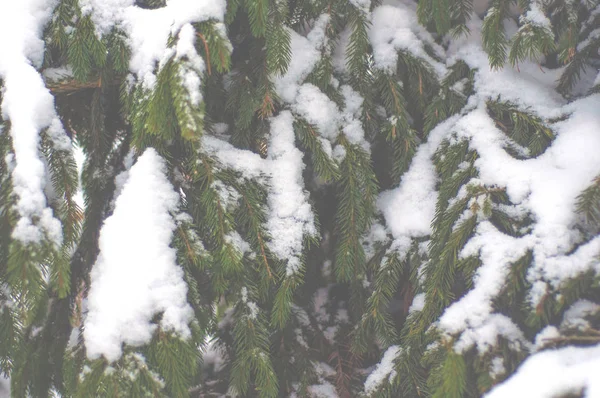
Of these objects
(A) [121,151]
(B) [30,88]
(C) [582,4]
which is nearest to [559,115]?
(C) [582,4]

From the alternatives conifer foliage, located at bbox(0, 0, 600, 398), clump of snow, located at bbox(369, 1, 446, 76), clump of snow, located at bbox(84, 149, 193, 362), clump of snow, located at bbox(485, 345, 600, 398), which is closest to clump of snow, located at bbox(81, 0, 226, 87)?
conifer foliage, located at bbox(0, 0, 600, 398)

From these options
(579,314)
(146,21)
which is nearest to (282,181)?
(146,21)

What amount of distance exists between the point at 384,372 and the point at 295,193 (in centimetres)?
67

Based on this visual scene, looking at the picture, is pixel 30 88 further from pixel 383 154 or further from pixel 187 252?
pixel 383 154

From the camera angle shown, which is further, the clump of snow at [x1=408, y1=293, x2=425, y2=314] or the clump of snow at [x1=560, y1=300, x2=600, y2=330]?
the clump of snow at [x1=408, y1=293, x2=425, y2=314]

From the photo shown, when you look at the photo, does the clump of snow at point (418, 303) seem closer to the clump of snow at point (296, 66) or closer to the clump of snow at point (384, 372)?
the clump of snow at point (384, 372)

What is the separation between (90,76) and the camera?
58.7 inches

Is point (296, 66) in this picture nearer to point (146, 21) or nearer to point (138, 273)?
point (146, 21)

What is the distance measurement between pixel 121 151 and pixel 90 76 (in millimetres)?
275

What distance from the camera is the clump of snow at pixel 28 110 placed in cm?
113

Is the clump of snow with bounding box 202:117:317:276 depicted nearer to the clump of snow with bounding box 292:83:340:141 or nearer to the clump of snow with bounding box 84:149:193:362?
the clump of snow with bounding box 292:83:340:141

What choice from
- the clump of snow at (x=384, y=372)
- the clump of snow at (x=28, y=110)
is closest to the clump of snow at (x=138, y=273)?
the clump of snow at (x=28, y=110)

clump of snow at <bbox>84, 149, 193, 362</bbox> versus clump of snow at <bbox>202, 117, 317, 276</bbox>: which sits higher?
clump of snow at <bbox>202, 117, 317, 276</bbox>

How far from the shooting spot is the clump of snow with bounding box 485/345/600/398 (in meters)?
0.85
